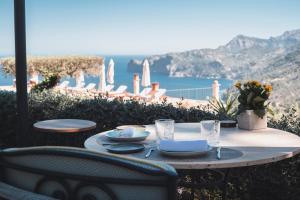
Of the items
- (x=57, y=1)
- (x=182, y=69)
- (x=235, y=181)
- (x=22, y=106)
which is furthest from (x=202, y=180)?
(x=182, y=69)

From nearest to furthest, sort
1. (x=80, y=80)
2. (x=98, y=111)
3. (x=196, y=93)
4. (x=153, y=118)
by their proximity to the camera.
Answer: (x=153, y=118) < (x=98, y=111) < (x=196, y=93) < (x=80, y=80)

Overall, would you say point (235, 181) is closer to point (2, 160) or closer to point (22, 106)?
point (22, 106)

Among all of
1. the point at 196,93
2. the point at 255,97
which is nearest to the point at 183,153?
the point at 255,97

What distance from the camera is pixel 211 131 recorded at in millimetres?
2020

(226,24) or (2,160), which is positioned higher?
(226,24)

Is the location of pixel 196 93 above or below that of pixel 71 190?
below

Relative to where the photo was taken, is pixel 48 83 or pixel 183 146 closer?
pixel 183 146

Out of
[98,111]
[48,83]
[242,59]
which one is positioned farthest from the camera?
[242,59]

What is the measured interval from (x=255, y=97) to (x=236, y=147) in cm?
58

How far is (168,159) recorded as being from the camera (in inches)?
71.3

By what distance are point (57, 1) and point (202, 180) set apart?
43.2 meters

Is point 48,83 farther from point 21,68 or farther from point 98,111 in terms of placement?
point 21,68

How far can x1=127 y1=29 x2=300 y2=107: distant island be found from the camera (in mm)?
17781

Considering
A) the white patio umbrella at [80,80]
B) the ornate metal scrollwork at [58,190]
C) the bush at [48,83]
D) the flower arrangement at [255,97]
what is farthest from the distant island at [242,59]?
the ornate metal scrollwork at [58,190]
